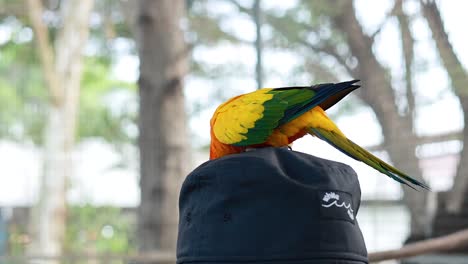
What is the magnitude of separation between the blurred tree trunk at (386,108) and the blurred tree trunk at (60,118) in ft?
8.83

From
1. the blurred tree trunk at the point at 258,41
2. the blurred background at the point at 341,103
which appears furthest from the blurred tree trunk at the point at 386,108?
the blurred tree trunk at the point at 258,41

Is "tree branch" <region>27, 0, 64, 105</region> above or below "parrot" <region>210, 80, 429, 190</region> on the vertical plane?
above

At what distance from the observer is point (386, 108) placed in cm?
185

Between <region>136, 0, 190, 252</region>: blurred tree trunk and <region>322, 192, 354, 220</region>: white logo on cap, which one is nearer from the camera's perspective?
<region>322, 192, 354, 220</region>: white logo on cap

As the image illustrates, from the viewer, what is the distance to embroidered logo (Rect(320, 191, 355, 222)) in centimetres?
43

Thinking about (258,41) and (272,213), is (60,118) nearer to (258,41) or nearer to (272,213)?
(258,41)

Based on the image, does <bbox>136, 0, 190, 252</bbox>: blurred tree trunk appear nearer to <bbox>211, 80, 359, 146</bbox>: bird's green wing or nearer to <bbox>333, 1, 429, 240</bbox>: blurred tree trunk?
<bbox>333, 1, 429, 240</bbox>: blurred tree trunk

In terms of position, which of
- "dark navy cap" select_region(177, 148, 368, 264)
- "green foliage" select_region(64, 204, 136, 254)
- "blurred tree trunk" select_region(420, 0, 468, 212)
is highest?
"blurred tree trunk" select_region(420, 0, 468, 212)

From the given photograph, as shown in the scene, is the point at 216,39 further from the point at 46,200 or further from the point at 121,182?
the point at 46,200

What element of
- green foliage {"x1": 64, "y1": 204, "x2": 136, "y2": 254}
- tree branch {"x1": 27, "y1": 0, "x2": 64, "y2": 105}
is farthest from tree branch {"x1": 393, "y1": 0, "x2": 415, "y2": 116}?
green foliage {"x1": 64, "y1": 204, "x2": 136, "y2": 254}

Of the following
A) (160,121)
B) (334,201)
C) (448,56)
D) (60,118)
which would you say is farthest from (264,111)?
(60,118)

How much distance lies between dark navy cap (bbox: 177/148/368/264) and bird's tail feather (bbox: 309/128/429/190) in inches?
1.6

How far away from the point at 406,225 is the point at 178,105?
94cm

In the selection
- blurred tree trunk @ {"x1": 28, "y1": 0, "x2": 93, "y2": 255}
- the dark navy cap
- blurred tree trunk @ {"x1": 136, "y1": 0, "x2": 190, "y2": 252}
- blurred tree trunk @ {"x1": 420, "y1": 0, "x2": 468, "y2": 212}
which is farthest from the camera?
blurred tree trunk @ {"x1": 28, "y1": 0, "x2": 93, "y2": 255}
